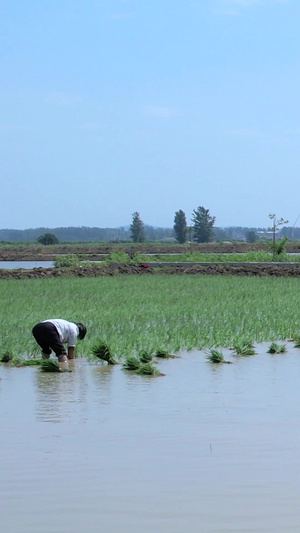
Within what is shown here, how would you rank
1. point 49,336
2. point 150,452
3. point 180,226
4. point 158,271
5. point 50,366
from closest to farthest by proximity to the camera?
point 150,452, point 50,366, point 49,336, point 158,271, point 180,226

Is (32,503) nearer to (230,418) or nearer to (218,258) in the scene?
(230,418)

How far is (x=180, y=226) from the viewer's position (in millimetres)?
108250

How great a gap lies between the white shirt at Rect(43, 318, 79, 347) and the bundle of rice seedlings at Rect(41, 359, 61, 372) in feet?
1.47

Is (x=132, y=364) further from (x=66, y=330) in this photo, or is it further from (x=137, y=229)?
(x=137, y=229)

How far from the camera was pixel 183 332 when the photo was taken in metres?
13.6

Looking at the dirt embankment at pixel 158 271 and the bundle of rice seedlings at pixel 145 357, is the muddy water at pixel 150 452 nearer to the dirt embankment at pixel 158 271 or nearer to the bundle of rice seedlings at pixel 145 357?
the bundle of rice seedlings at pixel 145 357

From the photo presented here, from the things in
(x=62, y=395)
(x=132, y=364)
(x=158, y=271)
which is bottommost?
(x=62, y=395)

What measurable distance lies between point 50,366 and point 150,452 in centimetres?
406

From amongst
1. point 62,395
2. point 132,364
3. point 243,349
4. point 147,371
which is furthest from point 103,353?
point 62,395

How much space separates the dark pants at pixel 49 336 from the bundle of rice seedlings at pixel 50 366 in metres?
0.24

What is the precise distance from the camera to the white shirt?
35.4 feet

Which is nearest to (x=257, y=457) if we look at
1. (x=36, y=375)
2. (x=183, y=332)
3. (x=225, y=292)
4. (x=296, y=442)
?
(x=296, y=442)

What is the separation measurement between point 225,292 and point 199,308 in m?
4.63

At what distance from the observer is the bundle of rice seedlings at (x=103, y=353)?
36.5 ft
